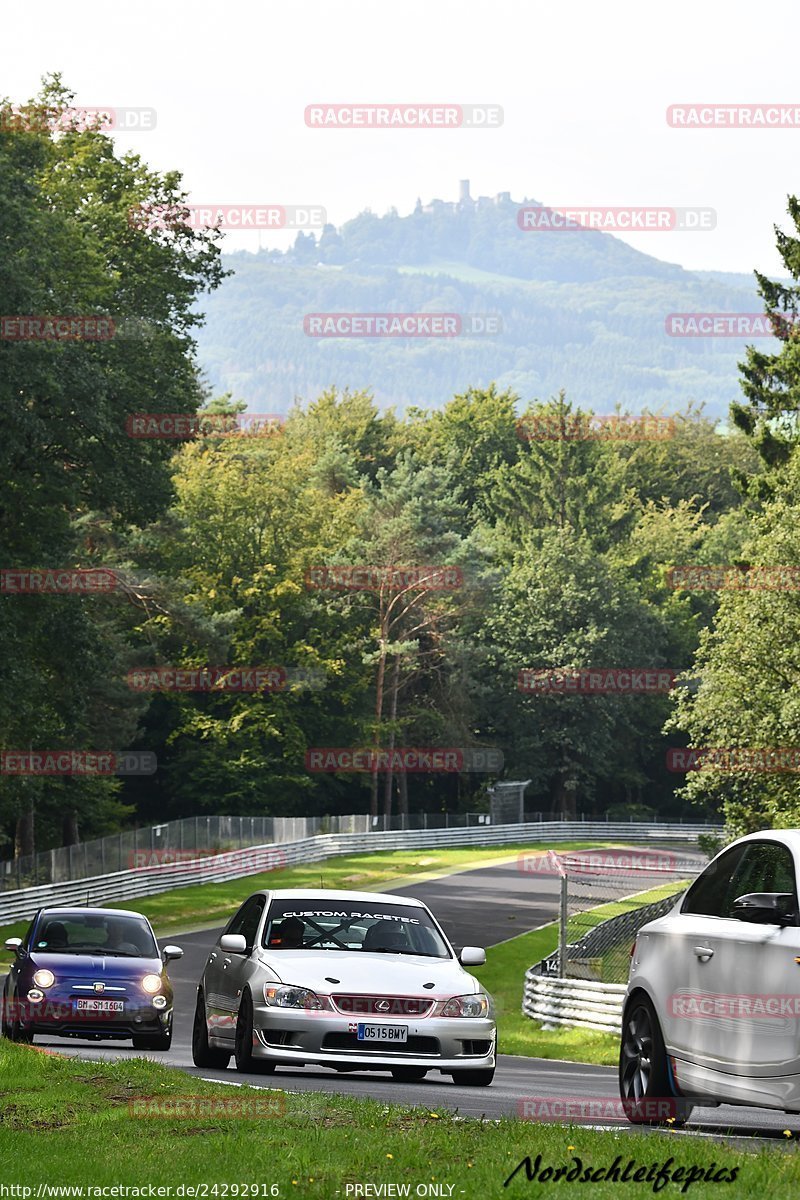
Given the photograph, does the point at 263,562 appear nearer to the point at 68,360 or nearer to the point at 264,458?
the point at 264,458

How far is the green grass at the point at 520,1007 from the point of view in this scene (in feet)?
89.9

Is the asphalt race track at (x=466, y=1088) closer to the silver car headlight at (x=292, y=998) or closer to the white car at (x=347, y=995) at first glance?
the white car at (x=347, y=995)

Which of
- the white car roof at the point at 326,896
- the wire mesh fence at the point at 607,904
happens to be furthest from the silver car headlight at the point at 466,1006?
the wire mesh fence at the point at 607,904

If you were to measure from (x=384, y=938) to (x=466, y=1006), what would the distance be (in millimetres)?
1131

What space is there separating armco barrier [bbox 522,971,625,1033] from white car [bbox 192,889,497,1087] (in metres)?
12.1

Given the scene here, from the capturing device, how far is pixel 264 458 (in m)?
92.9

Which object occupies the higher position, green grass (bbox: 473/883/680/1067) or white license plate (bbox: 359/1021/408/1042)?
white license plate (bbox: 359/1021/408/1042)

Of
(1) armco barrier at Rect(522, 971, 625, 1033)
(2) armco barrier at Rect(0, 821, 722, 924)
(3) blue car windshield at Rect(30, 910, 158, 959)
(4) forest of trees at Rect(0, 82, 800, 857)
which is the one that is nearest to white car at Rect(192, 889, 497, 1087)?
(3) blue car windshield at Rect(30, 910, 158, 959)

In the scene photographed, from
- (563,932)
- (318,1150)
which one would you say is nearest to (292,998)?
(318,1150)

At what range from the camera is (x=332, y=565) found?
3580 inches

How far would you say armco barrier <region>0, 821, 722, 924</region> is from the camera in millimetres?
47594

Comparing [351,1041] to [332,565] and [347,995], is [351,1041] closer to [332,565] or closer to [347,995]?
[347,995]

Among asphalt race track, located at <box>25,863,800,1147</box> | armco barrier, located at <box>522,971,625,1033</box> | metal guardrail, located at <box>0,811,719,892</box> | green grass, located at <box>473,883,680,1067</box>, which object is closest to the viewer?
asphalt race track, located at <box>25,863,800,1147</box>

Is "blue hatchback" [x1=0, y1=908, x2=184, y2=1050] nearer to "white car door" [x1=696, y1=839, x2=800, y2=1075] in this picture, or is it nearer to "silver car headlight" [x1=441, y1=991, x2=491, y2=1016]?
"silver car headlight" [x1=441, y1=991, x2=491, y2=1016]
